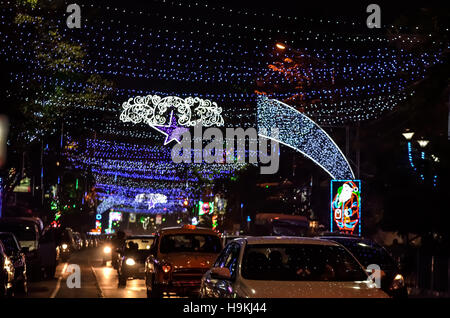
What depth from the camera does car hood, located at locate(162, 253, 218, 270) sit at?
1608 centimetres

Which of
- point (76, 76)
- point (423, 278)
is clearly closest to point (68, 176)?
point (76, 76)

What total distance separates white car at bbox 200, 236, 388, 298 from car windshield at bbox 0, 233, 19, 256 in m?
9.62

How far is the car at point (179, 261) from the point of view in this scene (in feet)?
52.4

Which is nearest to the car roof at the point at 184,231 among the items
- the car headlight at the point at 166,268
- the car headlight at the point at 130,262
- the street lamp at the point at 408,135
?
the car headlight at the point at 166,268

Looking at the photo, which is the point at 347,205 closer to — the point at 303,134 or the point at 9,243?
the point at 303,134

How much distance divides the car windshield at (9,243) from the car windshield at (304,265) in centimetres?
1065

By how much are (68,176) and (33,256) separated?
3116cm

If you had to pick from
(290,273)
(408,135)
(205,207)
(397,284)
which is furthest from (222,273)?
(205,207)

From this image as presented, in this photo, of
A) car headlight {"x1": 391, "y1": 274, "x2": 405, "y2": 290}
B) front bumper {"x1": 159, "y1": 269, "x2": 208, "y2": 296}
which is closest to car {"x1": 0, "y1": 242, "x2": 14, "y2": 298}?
front bumper {"x1": 159, "y1": 269, "x2": 208, "y2": 296}

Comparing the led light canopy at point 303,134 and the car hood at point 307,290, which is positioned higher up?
the led light canopy at point 303,134

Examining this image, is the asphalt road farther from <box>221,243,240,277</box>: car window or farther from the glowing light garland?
<box>221,243,240,277</box>: car window

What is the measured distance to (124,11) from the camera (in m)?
17.0

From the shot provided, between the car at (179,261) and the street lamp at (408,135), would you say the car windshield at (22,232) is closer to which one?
the car at (179,261)

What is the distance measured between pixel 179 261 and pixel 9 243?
5.62m
